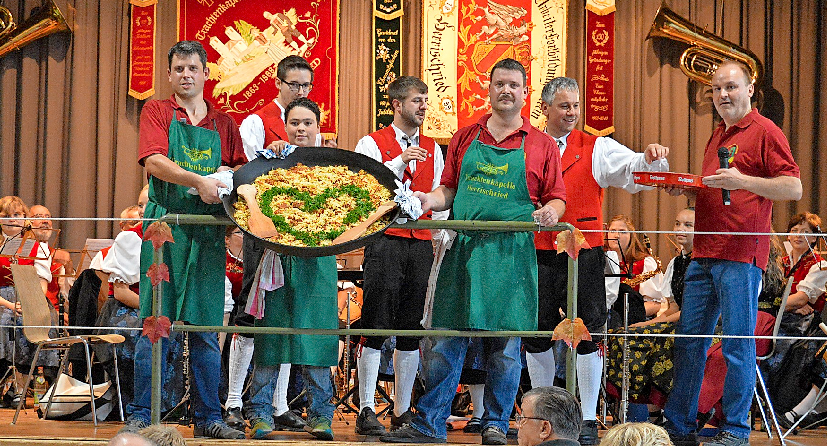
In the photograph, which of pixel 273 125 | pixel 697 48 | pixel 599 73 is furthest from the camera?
pixel 599 73

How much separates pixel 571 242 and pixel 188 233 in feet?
5.69

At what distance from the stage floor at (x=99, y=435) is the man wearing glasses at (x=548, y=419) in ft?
3.53

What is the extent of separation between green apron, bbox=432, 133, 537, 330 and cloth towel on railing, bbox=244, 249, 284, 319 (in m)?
0.73

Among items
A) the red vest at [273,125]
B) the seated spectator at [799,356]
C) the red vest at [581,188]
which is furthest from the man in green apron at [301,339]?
the seated spectator at [799,356]

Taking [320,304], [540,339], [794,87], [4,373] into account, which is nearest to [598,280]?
[540,339]

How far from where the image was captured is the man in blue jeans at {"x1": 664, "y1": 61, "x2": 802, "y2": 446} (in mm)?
4426

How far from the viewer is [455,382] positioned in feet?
14.6

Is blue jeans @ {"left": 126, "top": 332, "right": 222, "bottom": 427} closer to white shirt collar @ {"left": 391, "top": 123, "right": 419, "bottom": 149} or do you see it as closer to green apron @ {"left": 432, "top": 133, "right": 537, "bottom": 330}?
green apron @ {"left": 432, "top": 133, "right": 537, "bottom": 330}

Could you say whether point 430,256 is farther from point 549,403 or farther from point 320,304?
point 549,403

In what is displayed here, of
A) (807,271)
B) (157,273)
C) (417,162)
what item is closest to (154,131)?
(157,273)

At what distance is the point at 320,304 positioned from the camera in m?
4.54

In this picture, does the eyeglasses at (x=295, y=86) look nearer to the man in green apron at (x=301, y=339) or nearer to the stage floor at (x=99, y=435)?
the man in green apron at (x=301, y=339)

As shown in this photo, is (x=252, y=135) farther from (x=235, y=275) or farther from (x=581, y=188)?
(x=581, y=188)

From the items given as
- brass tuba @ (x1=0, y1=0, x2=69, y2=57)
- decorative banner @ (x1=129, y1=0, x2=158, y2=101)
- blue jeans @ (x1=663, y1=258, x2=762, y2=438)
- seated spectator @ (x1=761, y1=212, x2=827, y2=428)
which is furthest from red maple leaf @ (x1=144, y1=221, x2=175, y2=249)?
brass tuba @ (x1=0, y1=0, x2=69, y2=57)
